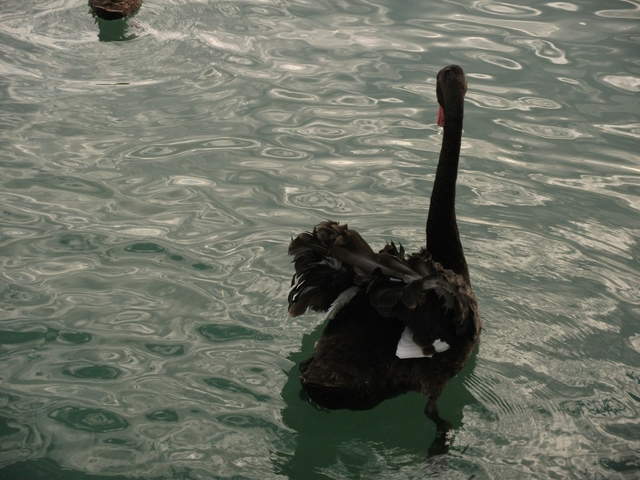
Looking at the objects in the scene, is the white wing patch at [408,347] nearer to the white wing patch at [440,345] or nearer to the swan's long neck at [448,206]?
the white wing patch at [440,345]

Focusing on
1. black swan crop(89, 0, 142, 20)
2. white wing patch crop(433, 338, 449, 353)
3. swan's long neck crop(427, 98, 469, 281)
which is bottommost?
white wing patch crop(433, 338, 449, 353)

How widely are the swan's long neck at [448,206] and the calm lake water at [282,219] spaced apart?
16.5 inches

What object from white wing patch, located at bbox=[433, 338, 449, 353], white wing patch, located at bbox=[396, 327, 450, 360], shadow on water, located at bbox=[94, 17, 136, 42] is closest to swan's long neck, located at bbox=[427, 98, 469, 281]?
white wing patch, located at bbox=[433, 338, 449, 353]

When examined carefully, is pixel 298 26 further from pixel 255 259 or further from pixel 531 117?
pixel 255 259

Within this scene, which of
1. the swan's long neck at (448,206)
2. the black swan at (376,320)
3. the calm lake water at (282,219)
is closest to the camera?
the black swan at (376,320)

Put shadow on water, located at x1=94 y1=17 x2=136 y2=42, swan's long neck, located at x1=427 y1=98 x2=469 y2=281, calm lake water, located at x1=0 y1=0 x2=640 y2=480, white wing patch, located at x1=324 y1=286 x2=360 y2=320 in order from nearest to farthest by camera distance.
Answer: calm lake water, located at x1=0 y1=0 x2=640 y2=480, white wing patch, located at x1=324 y1=286 x2=360 y2=320, swan's long neck, located at x1=427 y1=98 x2=469 y2=281, shadow on water, located at x1=94 y1=17 x2=136 y2=42

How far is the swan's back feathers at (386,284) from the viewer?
363 cm

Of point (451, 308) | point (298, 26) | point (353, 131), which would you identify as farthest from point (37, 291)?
point (298, 26)

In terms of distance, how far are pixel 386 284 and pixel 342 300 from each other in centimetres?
26

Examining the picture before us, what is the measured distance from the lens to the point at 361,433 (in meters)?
3.82

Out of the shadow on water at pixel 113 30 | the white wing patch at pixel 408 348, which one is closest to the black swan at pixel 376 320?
the white wing patch at pixel 408 348

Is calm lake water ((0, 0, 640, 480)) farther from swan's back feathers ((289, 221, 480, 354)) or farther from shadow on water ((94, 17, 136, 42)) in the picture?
swan's back feathers ((289, 221, 480, 354))

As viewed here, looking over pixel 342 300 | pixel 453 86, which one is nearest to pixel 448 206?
pixel 453 86

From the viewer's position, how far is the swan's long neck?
14.6 ft
